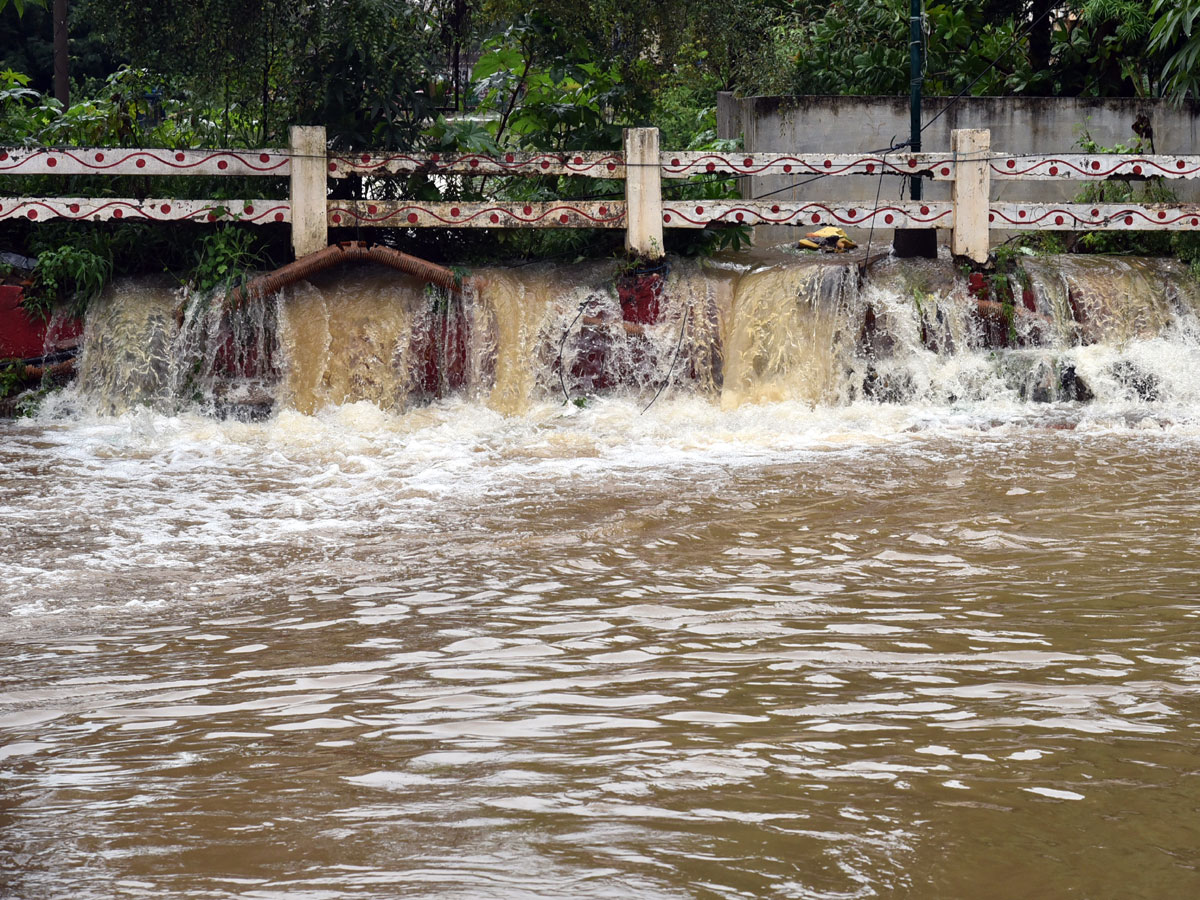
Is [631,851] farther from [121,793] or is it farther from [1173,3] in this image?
[1173,3]

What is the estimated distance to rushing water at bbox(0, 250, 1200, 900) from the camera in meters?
3.80

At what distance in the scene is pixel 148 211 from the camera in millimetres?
13195

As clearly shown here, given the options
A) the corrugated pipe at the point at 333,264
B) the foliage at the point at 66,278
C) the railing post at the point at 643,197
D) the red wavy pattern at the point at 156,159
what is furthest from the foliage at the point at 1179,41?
the foliage at the point at 66,278

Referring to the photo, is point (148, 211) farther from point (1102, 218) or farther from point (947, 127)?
point (1102, 218)

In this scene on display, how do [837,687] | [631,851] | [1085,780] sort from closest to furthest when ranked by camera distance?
[631,851], [1085,780], [837,687]

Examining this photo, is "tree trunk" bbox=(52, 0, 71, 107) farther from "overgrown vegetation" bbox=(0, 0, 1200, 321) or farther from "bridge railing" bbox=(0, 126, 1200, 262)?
"bridge railing" bbox=(0, 126, 1200, 262)

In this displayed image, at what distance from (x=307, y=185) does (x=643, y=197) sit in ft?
10.2

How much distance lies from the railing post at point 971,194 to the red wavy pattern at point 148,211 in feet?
20.4

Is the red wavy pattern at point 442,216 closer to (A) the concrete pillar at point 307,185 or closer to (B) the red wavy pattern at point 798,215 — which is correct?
(A) the concrete pillar at point 307,185

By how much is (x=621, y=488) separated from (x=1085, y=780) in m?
5.54

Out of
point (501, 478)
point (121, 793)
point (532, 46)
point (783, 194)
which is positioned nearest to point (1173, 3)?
point (783, 194)

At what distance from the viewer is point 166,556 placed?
777cm

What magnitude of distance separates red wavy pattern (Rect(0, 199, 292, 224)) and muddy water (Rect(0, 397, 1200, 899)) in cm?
390

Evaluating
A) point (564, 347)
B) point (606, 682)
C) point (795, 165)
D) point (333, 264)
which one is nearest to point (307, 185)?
point (333, 264)
